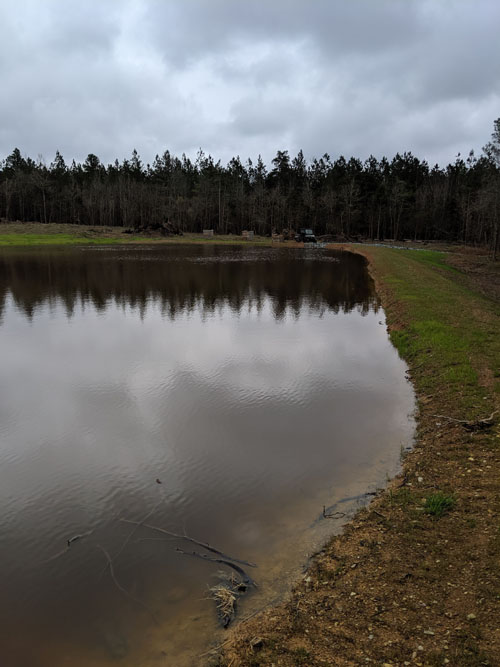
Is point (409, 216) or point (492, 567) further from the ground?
point (409, 216)

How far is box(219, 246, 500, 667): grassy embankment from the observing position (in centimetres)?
450

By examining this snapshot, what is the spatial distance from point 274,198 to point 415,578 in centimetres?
10334

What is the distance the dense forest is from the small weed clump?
87898mm

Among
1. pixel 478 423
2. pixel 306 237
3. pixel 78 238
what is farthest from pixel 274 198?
pixel 478 423

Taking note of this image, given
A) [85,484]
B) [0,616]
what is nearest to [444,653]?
[0,616]

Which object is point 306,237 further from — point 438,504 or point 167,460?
point 438,504

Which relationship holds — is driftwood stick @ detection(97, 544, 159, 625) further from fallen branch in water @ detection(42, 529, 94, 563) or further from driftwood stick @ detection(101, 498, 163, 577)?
fallen branch in water @ detection(42, 529, 94, 563)

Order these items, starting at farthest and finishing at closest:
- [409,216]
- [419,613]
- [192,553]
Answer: [409,216] → [192,553] → [419,613]

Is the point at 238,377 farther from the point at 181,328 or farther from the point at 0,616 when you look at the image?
the point at 0,616

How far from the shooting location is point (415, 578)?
17.9 feet

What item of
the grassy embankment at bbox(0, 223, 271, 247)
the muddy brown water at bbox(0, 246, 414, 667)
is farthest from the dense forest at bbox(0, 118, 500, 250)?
the muddy brown water at bbox(0, 246, 414, 667)

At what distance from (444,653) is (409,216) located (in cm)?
10375

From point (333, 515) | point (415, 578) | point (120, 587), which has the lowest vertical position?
point (120, 587)

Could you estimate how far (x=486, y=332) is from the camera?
637 inches
